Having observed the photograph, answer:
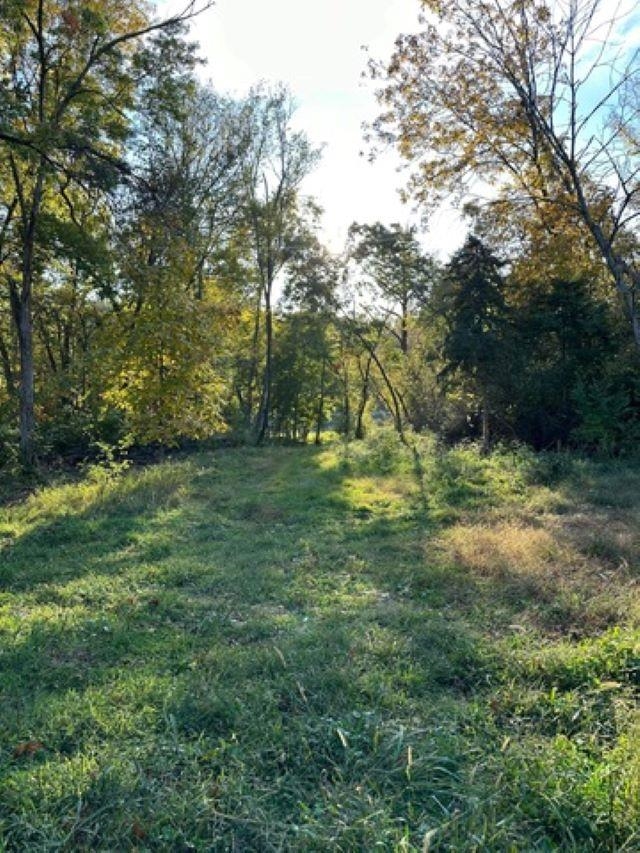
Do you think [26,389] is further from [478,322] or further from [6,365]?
[6,365]

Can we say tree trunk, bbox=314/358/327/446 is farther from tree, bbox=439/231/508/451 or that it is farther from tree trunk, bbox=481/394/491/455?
tree trunk, bbox=481/394/491/455

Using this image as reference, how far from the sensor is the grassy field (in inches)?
89.2

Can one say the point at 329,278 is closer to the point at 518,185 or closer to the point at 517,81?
the point at 518,185

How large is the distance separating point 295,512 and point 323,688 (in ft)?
19.7

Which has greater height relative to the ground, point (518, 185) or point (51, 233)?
point (518, 185)


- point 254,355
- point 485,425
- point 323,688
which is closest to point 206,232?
point 254,355

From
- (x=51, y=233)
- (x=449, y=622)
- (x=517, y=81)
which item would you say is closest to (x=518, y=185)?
(x=517, y=81)

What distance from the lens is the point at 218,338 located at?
13.2 metres

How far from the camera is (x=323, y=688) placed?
3344 mm

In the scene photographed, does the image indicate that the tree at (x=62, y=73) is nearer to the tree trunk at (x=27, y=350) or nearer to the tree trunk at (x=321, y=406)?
the tree trunk at (x=27, y=350)

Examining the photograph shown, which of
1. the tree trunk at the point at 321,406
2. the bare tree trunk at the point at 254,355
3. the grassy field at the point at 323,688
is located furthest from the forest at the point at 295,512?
the tree trunk at the point at 321,406

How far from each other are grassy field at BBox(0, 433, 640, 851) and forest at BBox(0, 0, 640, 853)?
0.07ft

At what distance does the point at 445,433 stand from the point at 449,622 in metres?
15.7

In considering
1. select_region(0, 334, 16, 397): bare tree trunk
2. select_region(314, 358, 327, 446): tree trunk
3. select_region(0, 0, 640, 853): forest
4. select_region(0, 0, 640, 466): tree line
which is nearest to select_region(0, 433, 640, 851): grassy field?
select_region(0, 0, 640, 853): forest
